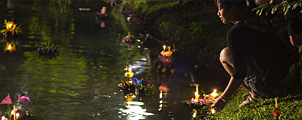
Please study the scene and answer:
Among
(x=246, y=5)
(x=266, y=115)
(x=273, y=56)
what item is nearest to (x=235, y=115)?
(x=266, y=115)

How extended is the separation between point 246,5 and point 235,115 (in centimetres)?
145

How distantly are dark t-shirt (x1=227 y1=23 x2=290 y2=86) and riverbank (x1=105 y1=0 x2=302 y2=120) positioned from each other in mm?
377

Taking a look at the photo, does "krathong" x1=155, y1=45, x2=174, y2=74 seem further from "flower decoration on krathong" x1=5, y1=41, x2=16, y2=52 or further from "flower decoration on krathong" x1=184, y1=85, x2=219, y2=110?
"flower decoration on krathong" x1=5, y1=41, x2=16, y2=52

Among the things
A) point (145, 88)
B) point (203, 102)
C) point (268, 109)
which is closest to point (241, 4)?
point (268, 109)

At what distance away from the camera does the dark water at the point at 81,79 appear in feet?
26.4

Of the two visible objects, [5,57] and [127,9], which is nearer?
[5,57]

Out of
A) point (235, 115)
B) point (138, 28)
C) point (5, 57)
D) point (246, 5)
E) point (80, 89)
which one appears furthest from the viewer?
point (138, 28)

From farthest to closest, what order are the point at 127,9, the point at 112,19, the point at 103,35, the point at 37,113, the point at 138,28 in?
1. the point at 127,9
2. the point at 112,19
3. the point at 138,28
4. the point at 103,35
5. the point at 37,113

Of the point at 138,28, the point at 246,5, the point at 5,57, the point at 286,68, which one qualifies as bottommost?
the point at 286,68

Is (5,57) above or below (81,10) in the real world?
below

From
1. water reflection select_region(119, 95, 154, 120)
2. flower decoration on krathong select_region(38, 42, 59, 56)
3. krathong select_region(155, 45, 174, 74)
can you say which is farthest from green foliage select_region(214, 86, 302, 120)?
flower decoration on krathong select_region(38, 42, 59, 56)

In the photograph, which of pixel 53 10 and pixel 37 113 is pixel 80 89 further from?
pixel 53 10

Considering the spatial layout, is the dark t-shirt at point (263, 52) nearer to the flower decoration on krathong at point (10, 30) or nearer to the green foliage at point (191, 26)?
the green foliage at point (191, 26)

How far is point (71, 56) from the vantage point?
41.8 feet
